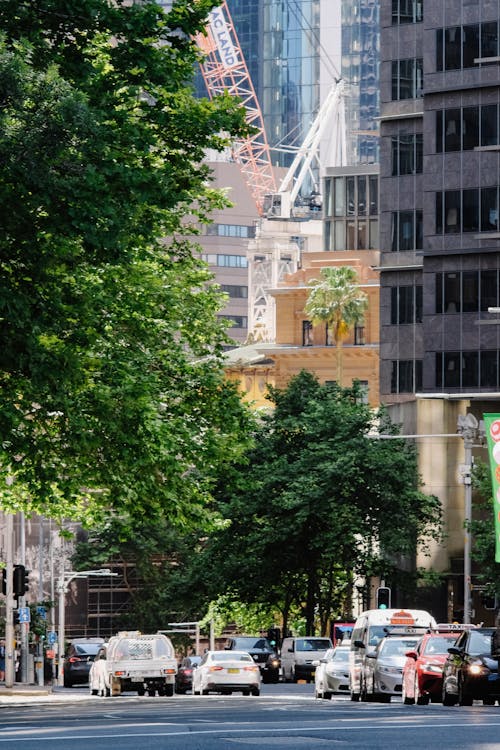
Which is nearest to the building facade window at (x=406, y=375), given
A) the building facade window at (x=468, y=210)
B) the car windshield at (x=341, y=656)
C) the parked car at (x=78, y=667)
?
the building facade window at (x=468, y=210)

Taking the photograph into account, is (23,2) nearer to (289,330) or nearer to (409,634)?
(409,634)

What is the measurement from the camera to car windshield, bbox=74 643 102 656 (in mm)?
78500

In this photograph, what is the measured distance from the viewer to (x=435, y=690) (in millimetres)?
34812

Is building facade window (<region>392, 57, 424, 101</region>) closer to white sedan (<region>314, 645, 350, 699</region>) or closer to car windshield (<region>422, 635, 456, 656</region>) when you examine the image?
white sedan (<region>314, 645, 350, 699</region>)

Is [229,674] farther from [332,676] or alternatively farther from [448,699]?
[448,699]

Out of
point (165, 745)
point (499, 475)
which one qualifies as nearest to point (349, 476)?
point (499, 475)

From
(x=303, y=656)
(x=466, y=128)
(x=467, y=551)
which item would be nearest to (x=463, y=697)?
(x=467, y=551)

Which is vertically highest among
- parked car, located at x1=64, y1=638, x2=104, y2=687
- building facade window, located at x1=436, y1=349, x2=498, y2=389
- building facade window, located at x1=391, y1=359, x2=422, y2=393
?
building facade window, located at x1=391, y1=359, x2=422, y2=393

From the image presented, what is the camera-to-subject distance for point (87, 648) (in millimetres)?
79312

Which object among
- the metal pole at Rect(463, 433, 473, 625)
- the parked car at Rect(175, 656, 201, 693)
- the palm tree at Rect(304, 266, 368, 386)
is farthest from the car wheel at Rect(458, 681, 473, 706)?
the palm tree at Rect(304, 266, 368, 386)

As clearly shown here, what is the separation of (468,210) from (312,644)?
2127 centimetres

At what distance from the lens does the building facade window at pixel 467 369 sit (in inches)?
3174

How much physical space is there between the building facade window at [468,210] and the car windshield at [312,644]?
2051cm

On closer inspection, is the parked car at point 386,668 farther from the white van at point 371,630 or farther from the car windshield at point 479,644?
the car windshield at point 479,644
